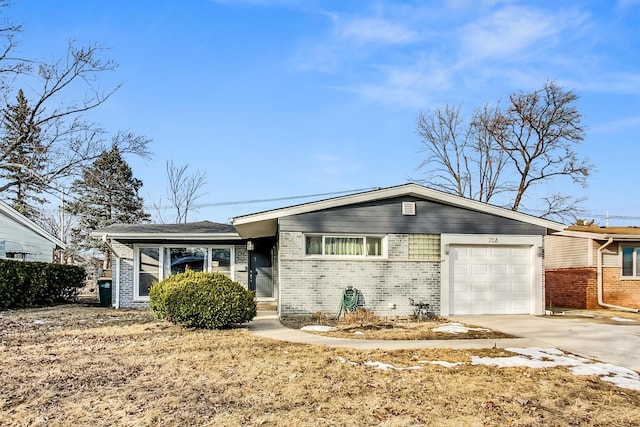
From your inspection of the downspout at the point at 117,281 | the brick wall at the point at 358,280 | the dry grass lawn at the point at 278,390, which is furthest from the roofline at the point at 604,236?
the downspout at the point at 117,281

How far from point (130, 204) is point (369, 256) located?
3009cm

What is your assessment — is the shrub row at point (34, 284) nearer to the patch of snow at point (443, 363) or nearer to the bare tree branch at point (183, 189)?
the patch of snow at point (443, 363)

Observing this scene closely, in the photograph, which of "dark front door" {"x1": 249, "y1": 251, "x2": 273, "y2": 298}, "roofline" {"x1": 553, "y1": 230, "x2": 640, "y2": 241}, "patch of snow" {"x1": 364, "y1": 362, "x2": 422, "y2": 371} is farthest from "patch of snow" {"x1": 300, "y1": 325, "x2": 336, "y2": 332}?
"roofline" {"x1": 553, "y1": 230, "x2": 640, "y2": 241}

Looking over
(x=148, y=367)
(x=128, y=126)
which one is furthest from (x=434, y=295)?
(x=128, y=126)

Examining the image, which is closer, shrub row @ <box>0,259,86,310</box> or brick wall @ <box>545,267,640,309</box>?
shrub row @ <box>0,259,86,310</box>

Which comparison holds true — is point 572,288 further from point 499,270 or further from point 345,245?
point 345,245

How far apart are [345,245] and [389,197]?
1.67 meters

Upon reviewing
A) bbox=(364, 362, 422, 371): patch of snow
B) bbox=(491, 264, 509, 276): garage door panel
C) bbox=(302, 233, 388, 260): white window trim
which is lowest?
bbox=(364, 362, 422, 371): patch of snow

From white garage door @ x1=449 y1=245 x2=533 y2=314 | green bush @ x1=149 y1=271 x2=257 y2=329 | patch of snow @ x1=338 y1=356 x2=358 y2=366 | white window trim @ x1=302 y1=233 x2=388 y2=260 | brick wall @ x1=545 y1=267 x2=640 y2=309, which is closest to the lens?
patch of snow @ x1=338 y1=356 x2=358 y2=366

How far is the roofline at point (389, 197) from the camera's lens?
1223 centimetres

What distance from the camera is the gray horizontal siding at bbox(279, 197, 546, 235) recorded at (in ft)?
41.0

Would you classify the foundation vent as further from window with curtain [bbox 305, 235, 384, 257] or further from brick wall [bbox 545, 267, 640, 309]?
brick wall [bbox 545, 267, 640, 309]

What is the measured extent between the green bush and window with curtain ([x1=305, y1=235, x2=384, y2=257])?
2.84 meters

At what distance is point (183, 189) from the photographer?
37.3 meters
